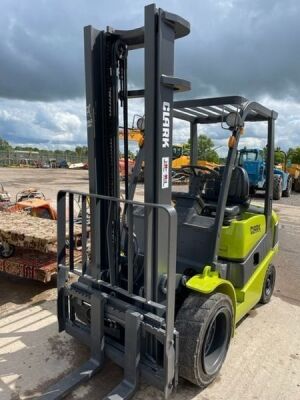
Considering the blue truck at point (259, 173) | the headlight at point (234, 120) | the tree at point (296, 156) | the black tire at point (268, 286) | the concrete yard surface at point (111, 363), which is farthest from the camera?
the tree at point (296, 156)

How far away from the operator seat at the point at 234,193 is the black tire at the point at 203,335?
1030 millimetres

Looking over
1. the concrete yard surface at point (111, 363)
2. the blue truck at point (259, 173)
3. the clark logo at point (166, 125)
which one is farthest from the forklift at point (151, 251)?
the blue truck at point (259, 173)

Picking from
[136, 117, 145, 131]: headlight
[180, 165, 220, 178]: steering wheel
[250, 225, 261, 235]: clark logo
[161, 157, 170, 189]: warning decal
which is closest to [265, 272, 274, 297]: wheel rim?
[250, 225, 261, 235]: clark logo

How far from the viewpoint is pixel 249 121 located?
450cm

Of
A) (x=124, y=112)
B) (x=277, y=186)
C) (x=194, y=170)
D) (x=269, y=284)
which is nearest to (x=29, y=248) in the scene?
(x=194, y=170)

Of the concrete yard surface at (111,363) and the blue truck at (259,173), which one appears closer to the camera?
the concrete yard surface at (111,363)

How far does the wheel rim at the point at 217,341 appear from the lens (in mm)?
3208

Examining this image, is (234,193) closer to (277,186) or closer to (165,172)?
(165,172)

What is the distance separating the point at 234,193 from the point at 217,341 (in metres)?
1.55

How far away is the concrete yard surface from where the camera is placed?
10.1ft

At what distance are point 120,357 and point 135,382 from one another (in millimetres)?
248

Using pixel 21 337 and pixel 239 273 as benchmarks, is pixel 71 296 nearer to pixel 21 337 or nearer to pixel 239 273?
pixel 21 337

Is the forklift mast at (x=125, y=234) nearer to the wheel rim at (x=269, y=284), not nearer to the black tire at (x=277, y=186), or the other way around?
the wheel rim at (x=269, y=284)

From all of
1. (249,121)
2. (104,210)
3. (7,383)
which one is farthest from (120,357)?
(249,121)
